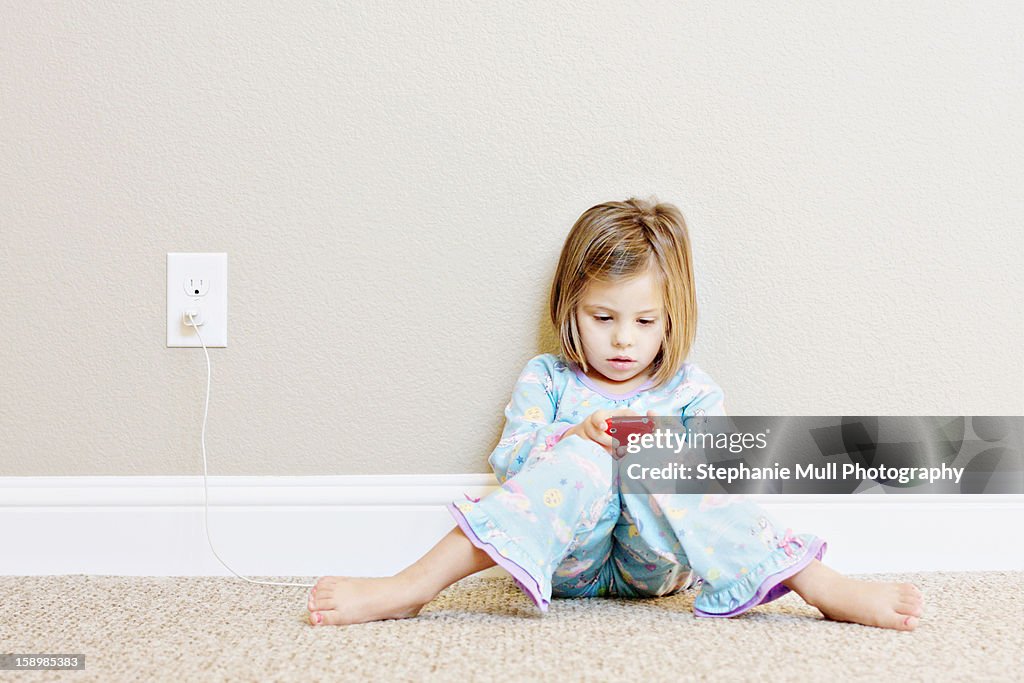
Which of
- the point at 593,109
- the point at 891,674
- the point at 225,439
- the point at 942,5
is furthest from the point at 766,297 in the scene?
the point at 225,439

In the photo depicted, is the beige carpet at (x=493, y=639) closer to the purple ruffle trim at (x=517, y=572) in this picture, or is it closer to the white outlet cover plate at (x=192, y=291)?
the purple ruffle trim at (x=517, y=572)

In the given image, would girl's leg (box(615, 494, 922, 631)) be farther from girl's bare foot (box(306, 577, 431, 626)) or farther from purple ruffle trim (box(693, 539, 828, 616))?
girl's bare foot (box(306, 577, 431, 626))

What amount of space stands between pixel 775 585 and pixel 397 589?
39 cm

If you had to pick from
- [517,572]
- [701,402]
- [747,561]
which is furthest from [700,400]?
[517,572]

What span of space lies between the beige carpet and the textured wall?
8.9 inches

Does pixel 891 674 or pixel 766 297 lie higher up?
pixel 766 297

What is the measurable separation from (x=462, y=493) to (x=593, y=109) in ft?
1.76

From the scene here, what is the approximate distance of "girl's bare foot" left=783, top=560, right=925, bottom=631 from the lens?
0.90 metres

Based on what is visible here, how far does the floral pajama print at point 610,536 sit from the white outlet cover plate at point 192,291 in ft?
1.46

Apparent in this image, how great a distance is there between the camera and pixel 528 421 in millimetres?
1115

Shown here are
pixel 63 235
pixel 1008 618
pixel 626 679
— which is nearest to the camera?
pixel 626 679

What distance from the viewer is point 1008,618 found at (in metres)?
0.96

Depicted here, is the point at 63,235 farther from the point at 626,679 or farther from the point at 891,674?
the point at 891,674

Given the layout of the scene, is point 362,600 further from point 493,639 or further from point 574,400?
point 574,400
